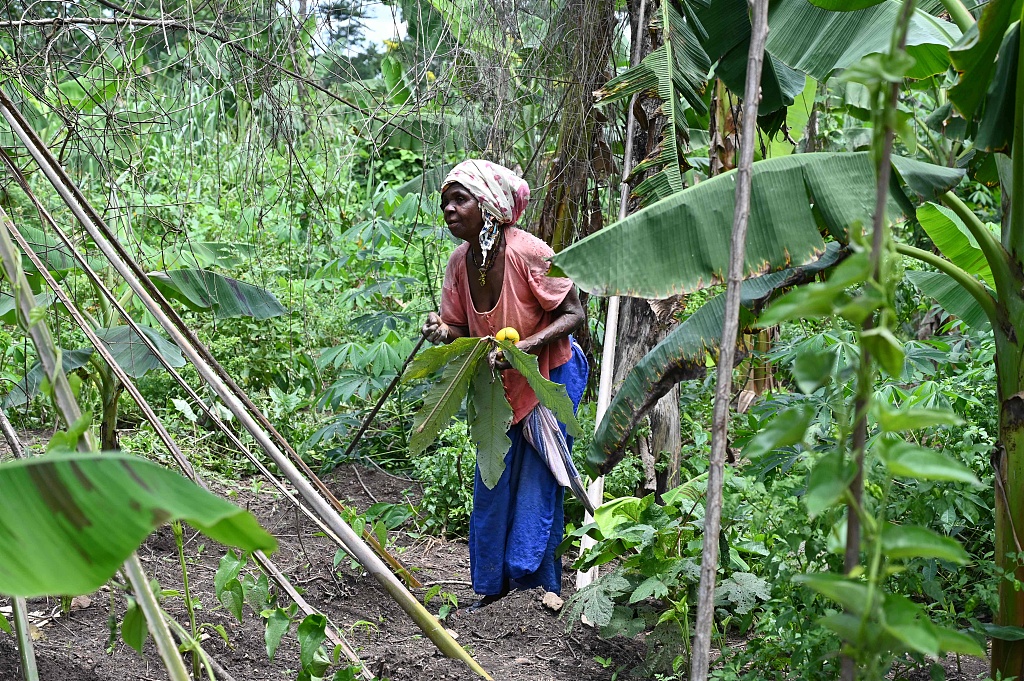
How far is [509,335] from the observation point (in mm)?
3730

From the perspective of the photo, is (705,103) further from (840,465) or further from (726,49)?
(840,465)

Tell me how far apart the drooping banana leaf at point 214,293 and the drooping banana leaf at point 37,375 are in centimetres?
41

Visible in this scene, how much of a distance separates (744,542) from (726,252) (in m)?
Answer: 1.27

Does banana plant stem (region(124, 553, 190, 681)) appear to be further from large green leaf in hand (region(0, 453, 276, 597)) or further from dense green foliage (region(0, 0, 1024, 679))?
dense green foliage (region(0, 0, 1024, 679))

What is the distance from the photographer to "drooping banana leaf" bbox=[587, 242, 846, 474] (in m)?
3.16

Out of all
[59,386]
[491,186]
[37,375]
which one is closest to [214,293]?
[37,375]

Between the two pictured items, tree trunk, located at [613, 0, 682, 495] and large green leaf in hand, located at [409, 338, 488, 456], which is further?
tree trunk, located at [613, 0, 682, 495]

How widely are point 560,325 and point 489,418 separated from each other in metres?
0.59

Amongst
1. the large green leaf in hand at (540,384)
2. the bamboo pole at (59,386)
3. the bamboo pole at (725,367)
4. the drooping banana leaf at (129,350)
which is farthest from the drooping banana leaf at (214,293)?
the bamboo pole at (725,367)

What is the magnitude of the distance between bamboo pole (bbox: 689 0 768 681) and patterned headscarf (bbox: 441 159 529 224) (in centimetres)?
204

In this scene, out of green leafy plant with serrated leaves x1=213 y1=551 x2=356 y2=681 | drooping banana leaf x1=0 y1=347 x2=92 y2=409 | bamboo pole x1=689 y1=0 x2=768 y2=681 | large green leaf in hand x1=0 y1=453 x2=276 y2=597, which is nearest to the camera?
large green leaf in hand x1=0 y1=453 x2=276 y2=597

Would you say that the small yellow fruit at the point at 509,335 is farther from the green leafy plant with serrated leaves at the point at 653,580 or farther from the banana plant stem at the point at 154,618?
the banana plant stem at the point at 154,618

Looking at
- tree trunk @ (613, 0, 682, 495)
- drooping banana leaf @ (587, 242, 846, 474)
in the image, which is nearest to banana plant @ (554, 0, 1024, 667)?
drooping banana leaf @ (587, 242, 846, 474)

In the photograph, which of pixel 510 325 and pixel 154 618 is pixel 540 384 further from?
pixel 154 618
